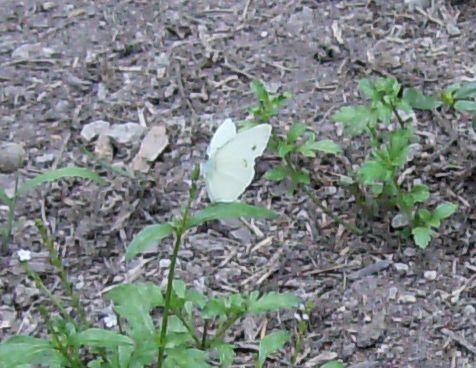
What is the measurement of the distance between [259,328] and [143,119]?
0.80 meters

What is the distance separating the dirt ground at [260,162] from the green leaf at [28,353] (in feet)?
1.47

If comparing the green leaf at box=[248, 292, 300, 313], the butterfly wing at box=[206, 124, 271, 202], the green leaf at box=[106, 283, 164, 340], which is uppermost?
the butterfly wing at box=[206, 124, 271, 202]

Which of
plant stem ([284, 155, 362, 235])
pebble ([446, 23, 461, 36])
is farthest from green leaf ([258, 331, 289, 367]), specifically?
pebble ([446, 23, 461, 36])

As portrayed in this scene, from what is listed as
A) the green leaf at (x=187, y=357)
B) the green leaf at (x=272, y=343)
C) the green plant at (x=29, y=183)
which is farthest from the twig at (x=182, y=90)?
the green leaf at (x=187, y=357)

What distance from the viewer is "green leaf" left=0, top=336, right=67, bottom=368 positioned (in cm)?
178

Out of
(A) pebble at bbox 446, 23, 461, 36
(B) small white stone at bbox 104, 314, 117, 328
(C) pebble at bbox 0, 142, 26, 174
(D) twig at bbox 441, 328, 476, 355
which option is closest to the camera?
(B) small white stone at bbox 104, 314, 117, 328

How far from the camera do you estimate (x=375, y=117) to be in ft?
7.72

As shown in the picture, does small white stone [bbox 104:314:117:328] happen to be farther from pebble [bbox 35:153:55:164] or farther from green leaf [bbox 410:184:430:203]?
green leaf [bbox 410:184:430:203]

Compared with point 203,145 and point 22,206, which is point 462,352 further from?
point 22,206

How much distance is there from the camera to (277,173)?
8.01 feet

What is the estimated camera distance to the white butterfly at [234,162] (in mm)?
1760

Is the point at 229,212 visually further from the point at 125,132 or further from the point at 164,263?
the point at 125,132

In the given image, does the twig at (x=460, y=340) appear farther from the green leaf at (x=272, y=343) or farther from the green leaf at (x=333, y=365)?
the green leaf at (x=272, y=343)

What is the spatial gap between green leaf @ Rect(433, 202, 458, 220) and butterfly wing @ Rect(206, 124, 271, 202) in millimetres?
692
